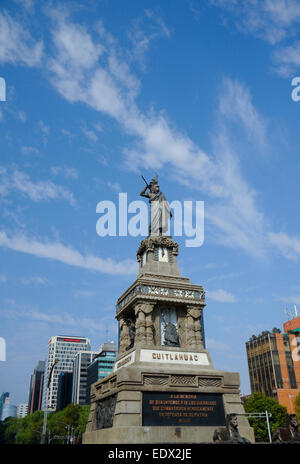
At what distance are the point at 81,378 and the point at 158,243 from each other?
143025 mm

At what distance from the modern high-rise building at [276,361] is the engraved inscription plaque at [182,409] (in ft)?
218

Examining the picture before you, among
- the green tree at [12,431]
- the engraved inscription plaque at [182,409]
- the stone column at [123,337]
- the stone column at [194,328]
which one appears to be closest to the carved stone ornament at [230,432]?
the engraved inscription plaque at [182,409]

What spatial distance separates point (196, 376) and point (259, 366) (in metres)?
77.8

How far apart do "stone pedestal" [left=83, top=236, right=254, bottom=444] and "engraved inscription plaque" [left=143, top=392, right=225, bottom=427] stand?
50 mm

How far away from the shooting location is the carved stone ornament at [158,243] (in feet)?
96.7

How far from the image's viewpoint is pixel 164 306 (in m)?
26.2

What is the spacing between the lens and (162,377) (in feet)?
70.9

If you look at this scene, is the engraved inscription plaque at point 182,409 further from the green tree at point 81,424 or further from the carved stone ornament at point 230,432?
the green tree at point 81,424

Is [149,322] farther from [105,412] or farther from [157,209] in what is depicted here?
[157,209]

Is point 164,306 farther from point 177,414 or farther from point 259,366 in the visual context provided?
point 259,366

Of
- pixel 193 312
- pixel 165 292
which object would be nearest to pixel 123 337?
pixel 165 292

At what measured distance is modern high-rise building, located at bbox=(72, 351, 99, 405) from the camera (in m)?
150

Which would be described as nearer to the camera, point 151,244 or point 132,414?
point 132,414
